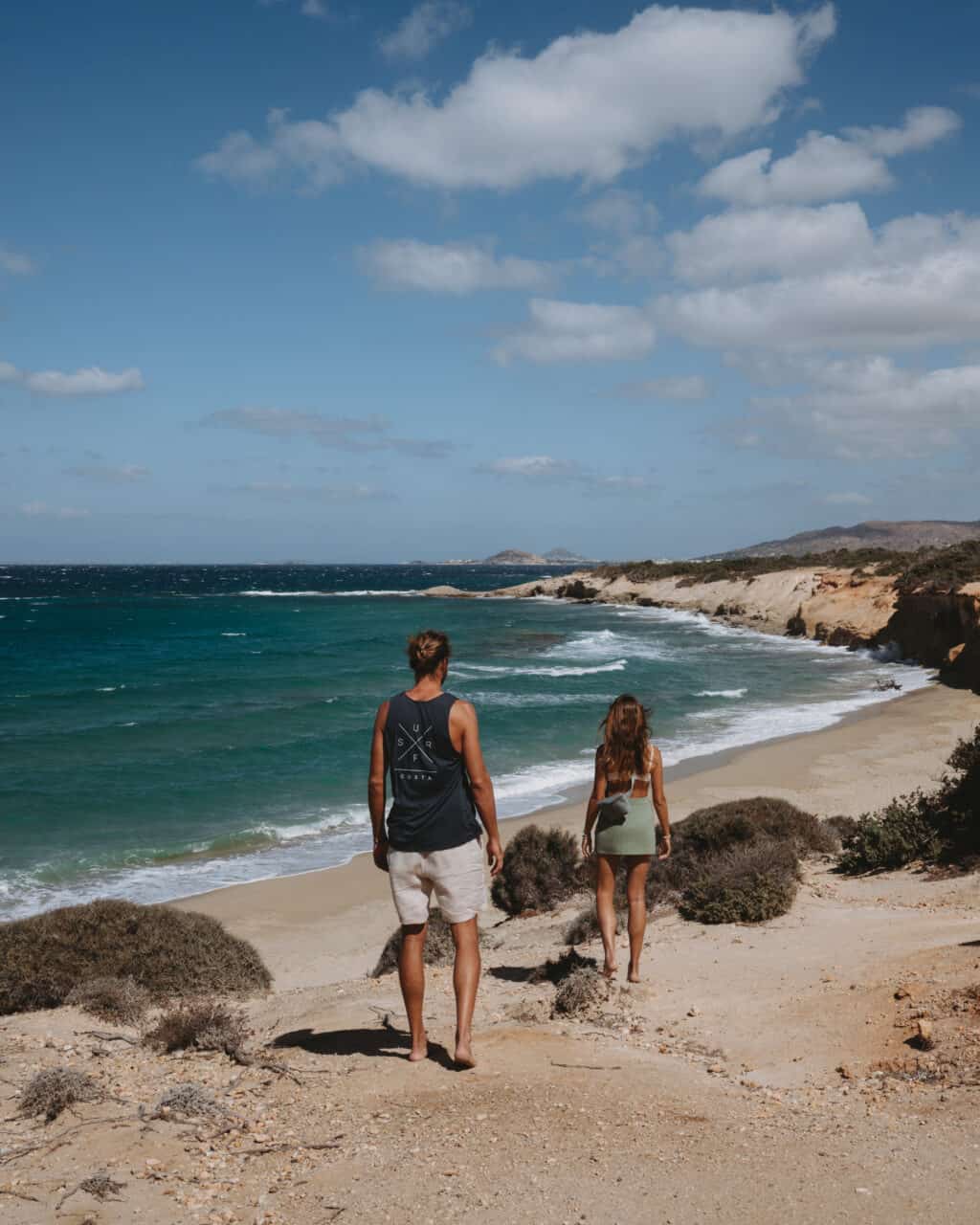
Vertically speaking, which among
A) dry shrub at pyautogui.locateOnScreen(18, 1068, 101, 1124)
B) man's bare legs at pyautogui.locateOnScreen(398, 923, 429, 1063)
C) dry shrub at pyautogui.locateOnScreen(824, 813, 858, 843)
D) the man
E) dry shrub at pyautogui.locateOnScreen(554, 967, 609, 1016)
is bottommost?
dry shrub at pyautogui.locateOnScreen(824, 813, 858, 843)

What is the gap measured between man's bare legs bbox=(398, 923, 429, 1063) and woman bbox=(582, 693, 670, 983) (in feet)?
5.65

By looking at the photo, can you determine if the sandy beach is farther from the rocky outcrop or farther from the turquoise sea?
the rocky outcrop

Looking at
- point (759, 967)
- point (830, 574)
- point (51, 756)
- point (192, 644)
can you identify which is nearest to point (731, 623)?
point (830, 574)

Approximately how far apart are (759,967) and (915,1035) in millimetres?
1780

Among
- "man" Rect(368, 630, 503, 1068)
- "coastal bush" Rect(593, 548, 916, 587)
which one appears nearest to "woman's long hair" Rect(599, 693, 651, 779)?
"man" Rect(368, 630, 503, 1068)

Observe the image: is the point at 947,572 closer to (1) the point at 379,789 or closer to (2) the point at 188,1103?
(1) the point at 379,789

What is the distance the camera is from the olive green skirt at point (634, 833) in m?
5.98

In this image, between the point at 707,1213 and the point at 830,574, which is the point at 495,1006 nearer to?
the point at 707,1213

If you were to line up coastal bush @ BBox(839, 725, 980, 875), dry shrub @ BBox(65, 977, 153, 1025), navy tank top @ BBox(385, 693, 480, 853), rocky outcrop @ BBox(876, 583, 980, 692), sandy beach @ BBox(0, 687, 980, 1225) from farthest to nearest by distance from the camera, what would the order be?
rocky outcrop @ BBox(876, 583, 980, 692) < coastal bush @ BBox(839, 725, 980, 875) < dry shrub @ BBox(65, 977, 153, 1025) < navy tank top @ BBox(385, 693, 480, 853) < sandy beach @ BBox(0, 687, 980, 1225)

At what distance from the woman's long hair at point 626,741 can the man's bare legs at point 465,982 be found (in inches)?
67.6

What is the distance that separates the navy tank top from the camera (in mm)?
4418

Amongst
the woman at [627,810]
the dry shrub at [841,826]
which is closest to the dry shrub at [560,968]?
the woman at [627,810]

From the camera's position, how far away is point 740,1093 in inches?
170

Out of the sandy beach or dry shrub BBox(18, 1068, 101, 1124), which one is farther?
dry shrub BBox(18, 1068, 101, 1124)
